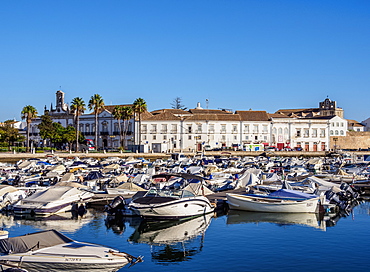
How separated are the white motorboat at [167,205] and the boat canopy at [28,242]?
32.2ft

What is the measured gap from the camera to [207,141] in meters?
106

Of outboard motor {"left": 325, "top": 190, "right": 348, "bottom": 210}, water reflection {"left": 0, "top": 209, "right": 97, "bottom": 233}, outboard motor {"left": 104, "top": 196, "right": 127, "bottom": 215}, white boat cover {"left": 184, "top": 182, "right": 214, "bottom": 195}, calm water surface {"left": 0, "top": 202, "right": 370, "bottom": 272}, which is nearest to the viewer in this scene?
calm water surface {"left": 0, "top": 202, "right": 370, "bottom": 272}

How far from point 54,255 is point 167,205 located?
1119cm

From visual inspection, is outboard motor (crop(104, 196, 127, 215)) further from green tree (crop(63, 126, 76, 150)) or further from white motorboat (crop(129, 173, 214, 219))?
green tree (crop(63, 126, 76, 150))

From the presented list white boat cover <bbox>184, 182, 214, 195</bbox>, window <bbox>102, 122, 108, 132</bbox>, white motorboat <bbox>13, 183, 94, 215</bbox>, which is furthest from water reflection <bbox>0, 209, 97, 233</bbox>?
window <bbox>102, 122, 108, 132</bbox>

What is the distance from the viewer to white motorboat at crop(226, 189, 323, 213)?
29609mm

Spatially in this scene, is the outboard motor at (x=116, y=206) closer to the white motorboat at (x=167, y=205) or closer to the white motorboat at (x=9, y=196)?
the white motorboat at (x=167, y=205)

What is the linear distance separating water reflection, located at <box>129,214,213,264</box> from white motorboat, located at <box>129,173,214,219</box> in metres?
0.47

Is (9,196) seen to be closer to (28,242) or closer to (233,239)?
(28,242)

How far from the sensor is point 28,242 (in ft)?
53.7

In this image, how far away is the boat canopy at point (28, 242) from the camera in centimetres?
1606

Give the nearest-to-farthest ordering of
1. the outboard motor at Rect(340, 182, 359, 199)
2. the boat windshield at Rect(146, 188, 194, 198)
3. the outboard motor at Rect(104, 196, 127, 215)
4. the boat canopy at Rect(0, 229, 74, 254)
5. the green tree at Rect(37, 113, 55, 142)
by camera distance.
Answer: the boat canopy at Rect(0, 229, 74, 254) < the boat windshield at Rect(146, 188, 194, 198) < the outboard motor at Rect(104, 196, 127, 215) < the outboard motor at Rect(340, 182, 359, 199) < the green tree at Rect(37, 113, 55, 142)

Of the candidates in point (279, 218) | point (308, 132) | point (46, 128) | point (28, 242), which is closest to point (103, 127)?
point (46, 128)

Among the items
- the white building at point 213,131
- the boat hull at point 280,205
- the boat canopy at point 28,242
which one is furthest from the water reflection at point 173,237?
the white building at point 213,131
